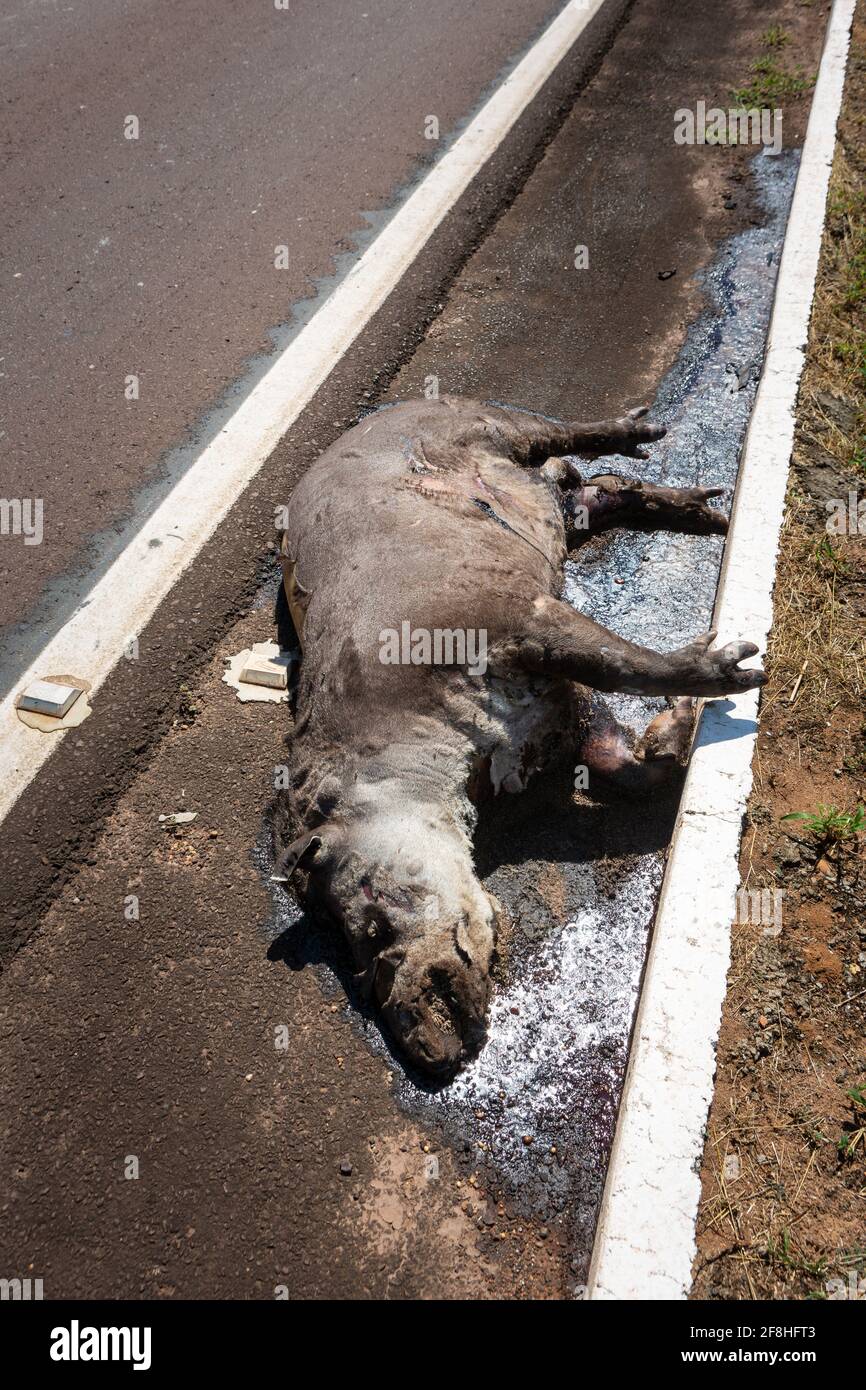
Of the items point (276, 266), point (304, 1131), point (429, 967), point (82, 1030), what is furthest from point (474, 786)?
point (276, 266)

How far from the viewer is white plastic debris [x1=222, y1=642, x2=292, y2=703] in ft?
16.5

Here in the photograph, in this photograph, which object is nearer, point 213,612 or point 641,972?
point 641,972

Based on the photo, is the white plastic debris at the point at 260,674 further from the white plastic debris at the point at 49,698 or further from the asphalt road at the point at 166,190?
→ the asphalt road at the point at 166,190

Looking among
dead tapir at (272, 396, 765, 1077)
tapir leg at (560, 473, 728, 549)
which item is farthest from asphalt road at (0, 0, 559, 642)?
tapir leg at (560, 473, 728, 549)

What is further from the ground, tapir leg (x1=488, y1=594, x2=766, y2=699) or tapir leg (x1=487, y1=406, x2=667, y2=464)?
tapir leg (x1=487, y1=406, x2=667, y2=464)

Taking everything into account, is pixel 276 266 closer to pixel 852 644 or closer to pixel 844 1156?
pixel 852 644

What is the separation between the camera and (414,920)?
3557 millimetres

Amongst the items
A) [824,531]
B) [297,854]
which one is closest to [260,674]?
[297,854]

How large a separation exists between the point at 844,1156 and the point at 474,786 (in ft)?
5.76

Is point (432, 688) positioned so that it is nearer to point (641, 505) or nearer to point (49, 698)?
point (49, 698)

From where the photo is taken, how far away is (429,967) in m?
3.52

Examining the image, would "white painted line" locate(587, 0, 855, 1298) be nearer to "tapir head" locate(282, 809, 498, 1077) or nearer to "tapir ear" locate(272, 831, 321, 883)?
"tapir head" locate(282, 809, 498, 1077)

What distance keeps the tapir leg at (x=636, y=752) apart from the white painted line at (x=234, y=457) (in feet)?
7.31

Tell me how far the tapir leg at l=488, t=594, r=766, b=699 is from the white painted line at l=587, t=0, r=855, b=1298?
284mm
